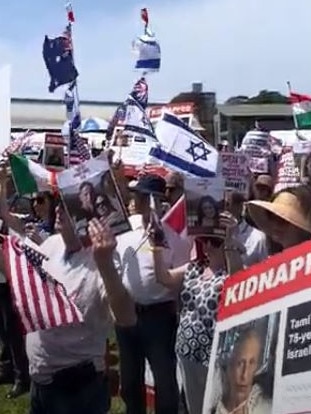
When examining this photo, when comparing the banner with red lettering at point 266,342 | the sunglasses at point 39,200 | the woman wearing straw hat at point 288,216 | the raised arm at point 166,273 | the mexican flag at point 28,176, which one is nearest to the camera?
the banner with red lettering at point 266,342

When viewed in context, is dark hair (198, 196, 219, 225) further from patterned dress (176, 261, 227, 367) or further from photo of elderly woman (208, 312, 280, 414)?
photo of elderly woman (208, 312, 280, 414)

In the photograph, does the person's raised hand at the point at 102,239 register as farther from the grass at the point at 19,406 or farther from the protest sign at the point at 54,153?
the protest sign at the point at 54,153

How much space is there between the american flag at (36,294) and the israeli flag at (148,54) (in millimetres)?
5184

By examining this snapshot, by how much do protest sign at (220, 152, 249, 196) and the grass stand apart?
2259 mm

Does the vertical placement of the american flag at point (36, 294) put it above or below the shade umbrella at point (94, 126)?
below

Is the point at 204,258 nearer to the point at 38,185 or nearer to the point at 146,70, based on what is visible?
the point at 38,185

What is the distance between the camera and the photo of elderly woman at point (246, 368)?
3.48 metres

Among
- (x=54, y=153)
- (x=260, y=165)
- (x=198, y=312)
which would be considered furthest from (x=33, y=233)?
(x=260, y=165)

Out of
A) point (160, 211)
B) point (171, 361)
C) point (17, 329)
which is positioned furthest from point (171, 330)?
point (17, 329)

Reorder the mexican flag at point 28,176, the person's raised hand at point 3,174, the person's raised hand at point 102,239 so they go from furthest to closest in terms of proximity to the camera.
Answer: the person's raised hand at point 3,174, the mexican flag at point 28,176, the person's raised hand at point 102,239

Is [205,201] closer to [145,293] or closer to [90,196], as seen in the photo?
[90,196]

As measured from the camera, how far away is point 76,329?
5586 mm

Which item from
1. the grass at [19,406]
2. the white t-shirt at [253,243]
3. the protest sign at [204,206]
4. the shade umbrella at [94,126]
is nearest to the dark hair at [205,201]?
the protest sign at [204,206]

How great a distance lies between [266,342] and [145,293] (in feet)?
11.4
